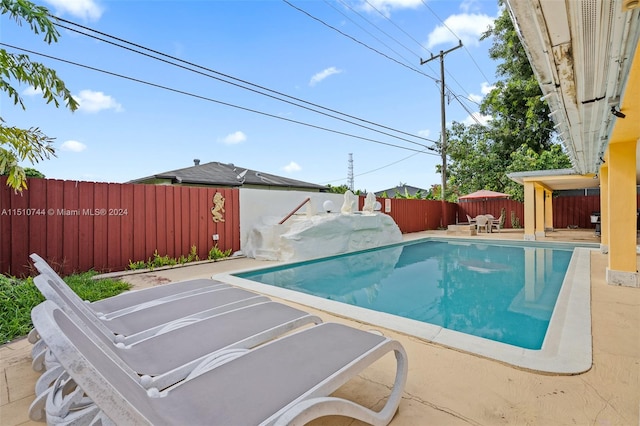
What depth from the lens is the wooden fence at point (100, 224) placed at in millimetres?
5938

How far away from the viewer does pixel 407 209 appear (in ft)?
57.6

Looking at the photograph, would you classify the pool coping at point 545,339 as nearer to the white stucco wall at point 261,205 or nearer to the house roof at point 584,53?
the house roof at point 584,53

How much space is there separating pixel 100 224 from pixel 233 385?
7.22 metres

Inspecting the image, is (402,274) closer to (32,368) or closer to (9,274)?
(32,368)

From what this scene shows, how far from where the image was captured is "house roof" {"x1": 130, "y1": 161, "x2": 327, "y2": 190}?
48.5 ft

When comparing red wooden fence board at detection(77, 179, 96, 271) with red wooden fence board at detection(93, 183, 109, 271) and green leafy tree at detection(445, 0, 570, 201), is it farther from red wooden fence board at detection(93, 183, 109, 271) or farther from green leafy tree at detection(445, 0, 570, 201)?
green leafy tree at detection(445, 0, 570, 201)

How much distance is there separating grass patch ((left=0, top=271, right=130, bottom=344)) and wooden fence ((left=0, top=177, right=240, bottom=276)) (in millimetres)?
1541

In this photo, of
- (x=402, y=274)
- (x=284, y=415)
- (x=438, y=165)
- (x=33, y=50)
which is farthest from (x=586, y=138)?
(x=438, y=165)

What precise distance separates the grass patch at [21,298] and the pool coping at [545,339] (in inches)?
109

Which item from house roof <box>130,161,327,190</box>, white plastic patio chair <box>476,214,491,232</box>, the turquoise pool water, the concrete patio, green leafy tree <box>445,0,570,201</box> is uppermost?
green leafy tree <box>445,0,570,201</box>

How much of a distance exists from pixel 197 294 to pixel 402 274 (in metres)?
5.58

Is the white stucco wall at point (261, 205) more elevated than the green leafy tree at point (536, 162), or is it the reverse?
the green leafy tree at point (536, 162)

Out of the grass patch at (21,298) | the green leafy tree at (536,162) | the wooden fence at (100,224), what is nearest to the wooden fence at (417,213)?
the green leafy tree at (536,162)

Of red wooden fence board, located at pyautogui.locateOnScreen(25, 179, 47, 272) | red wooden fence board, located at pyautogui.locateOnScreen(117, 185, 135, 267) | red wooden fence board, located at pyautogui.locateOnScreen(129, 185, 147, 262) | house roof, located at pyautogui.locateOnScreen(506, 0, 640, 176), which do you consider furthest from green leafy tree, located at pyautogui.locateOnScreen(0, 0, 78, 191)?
house roof, located at pyautogui.locateOnScreen(506, 0, 640, 176)
